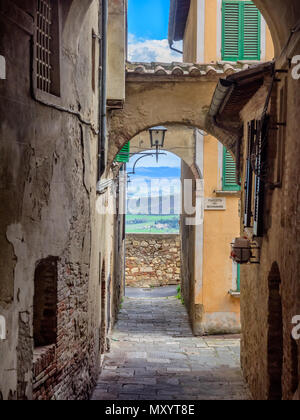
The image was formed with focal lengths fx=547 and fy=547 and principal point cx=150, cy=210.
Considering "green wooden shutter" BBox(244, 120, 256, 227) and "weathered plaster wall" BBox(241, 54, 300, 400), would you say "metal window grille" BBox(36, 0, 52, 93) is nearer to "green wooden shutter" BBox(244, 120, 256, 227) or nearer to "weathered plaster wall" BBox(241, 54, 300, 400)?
"weathered plaster wall" BBox(241, 54, 300, 400)

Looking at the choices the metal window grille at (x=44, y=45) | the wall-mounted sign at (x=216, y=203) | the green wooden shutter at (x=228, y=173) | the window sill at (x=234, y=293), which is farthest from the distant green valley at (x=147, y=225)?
the metal window grille at (x=44, y=45)

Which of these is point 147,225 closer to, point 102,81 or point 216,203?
point 216,203

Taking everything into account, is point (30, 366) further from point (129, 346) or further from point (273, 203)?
point (129, 346)

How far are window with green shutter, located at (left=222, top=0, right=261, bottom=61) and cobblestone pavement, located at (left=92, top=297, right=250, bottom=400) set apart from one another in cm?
686

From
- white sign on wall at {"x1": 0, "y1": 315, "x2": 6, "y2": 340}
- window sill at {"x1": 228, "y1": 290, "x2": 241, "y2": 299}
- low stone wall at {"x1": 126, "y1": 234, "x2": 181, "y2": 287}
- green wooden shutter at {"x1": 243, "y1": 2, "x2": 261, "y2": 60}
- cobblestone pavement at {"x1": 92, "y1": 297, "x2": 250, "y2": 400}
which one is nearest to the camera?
white sign on wall at {"x1": 0, "y1": 315, "x2": 6, "y2": 340}

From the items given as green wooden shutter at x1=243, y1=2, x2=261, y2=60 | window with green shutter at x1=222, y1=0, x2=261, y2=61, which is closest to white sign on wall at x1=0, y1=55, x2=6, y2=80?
window with green shutter at x1=222, y1=0, x2=261, y2=61

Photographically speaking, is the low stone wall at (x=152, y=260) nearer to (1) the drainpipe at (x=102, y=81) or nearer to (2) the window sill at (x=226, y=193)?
(2) the window sill at (x=226, y=193)

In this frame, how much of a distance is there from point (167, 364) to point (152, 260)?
12.4m

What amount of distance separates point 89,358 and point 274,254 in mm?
3282

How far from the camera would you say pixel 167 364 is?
10.5m

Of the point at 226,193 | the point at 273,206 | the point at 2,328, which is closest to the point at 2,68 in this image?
the point at 2,328

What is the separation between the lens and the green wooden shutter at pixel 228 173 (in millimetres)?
13734

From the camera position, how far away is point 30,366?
5.05 metres

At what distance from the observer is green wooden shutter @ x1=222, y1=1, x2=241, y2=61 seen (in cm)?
1321
